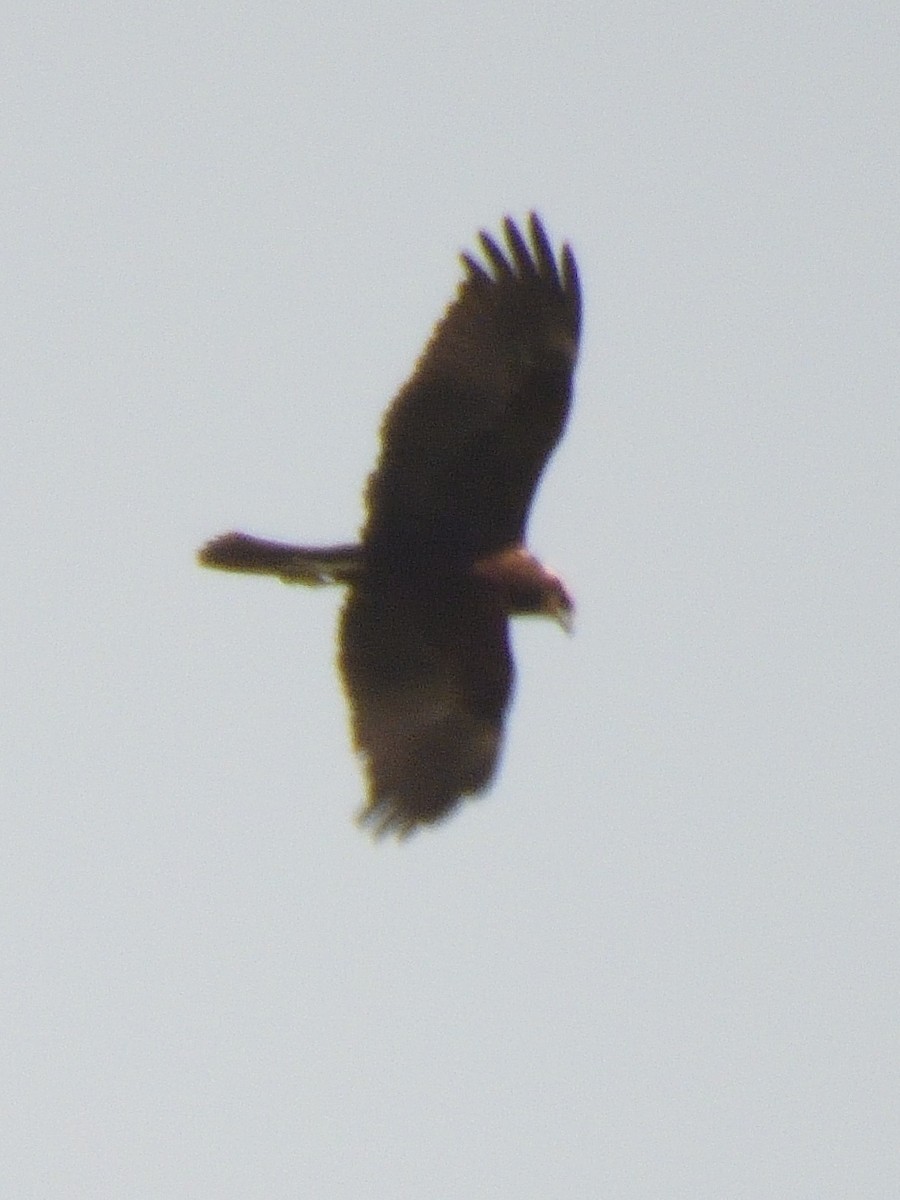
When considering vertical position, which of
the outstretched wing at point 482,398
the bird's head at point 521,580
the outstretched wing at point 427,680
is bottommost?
the outstretched wing at point 427,680

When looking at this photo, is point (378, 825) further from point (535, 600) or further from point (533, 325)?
point (533, 325)

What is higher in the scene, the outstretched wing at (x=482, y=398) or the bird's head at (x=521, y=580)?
the outstretched wing at (x=482, y=398)

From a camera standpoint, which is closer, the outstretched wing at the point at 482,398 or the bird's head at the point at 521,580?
the outstretched wing at the point at 482,398

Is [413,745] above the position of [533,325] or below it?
below

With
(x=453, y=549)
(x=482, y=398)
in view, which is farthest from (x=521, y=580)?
(x=482, y=398)

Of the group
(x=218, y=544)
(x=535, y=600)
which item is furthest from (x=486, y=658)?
(x=218, y=544)
